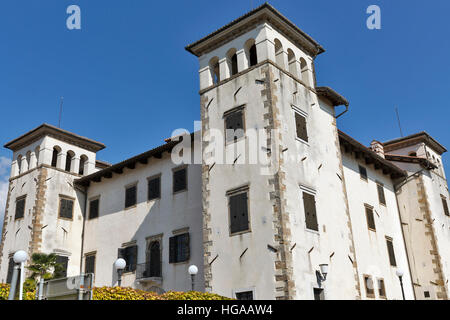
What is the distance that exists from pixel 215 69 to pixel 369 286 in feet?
45.8

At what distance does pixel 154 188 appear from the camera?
90.2 feet

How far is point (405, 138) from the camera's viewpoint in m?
35.6

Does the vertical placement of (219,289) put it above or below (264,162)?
below

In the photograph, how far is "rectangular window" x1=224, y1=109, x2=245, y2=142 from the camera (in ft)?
71.1

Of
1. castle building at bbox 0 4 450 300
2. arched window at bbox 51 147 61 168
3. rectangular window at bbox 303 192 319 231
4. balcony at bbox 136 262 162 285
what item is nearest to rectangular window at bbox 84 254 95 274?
castle building at bbox 0 4 450 300

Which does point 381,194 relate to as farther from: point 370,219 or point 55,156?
point 55,156

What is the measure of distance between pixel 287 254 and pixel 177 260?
7.82 metres

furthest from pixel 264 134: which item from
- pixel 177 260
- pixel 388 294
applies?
pixel 388 294

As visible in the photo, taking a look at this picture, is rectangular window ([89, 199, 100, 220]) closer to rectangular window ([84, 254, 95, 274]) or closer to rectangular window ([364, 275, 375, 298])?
rectangular window ([84, 254, 95, 274])

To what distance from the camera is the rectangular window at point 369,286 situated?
24.7 meters

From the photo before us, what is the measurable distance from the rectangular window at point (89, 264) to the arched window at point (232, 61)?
14724 mm
